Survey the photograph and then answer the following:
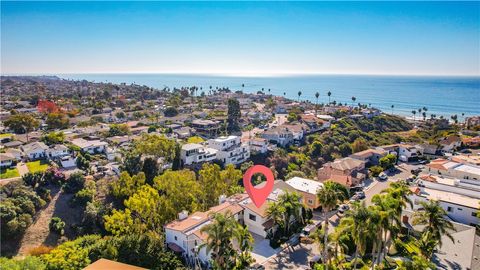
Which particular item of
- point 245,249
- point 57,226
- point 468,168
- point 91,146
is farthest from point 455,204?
point 91,146

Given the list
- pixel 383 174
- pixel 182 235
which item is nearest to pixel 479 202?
pixel 383 174

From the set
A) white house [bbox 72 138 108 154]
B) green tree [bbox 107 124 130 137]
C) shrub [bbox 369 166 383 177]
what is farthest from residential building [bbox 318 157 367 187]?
green tree [bbox 107 124 130 137]

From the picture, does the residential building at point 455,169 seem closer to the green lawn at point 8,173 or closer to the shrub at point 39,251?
the shrub at point 39,251

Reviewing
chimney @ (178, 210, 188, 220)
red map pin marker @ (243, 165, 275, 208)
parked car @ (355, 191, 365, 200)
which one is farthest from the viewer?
parked car @ (355, 191, 365, 200)

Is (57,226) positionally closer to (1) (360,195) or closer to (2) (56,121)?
(1) (360,195)

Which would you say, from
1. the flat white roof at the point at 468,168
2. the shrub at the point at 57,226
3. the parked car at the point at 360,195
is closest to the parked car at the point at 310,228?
the parked car at the point at 360,195

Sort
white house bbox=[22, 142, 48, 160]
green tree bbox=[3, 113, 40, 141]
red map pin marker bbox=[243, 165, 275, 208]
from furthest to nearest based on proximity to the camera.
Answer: green tree bbox=[3, 113, 40, 141] < white house bbox=[22, 142, 48, 160] < red map pin marker bbox=[243, 165, 275, 208]

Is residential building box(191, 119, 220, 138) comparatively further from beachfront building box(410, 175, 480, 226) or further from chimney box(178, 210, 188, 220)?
beachfront building box(410, 175, 480, 226)
